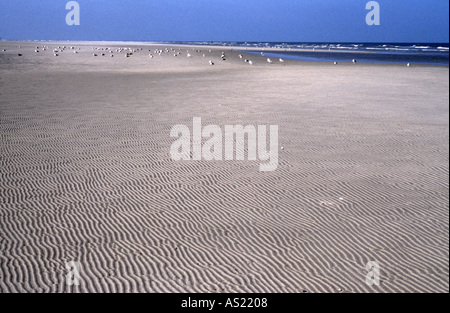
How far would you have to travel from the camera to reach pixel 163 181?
22.6 ft

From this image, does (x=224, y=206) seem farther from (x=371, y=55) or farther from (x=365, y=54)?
(x=365, y=54)

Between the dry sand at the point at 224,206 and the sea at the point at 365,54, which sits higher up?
the sea at the point at 365,54

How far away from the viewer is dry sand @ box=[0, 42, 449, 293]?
4.28 m

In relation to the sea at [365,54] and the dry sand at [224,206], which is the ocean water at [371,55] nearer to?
the sea at [365,54]

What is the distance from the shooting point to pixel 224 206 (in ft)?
19.5

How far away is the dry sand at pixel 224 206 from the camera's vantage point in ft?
14.0

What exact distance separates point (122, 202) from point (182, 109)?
7.24m

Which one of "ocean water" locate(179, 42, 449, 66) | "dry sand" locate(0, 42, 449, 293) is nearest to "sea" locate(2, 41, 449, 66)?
"ocean water" locate(179, 42, 449, 66)

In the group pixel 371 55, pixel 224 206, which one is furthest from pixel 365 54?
pixel 224 206

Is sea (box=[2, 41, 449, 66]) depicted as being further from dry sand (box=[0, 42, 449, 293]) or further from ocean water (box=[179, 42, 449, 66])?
dry sand (box=[0, 42, 449, 293])

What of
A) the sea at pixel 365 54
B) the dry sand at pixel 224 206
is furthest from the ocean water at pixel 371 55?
the dry sand at pixel 224 206

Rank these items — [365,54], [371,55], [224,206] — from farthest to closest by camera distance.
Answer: [365,54] → [371,55] → [224,206]
